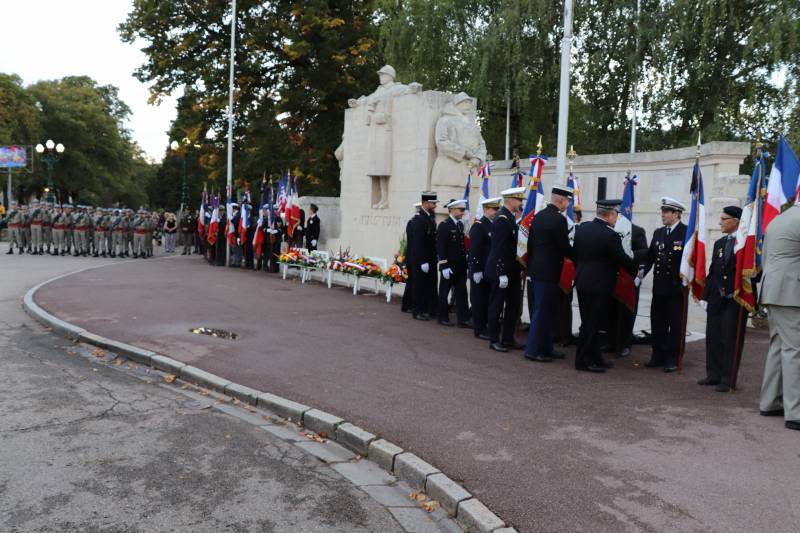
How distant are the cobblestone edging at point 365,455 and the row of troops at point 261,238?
11.3 m

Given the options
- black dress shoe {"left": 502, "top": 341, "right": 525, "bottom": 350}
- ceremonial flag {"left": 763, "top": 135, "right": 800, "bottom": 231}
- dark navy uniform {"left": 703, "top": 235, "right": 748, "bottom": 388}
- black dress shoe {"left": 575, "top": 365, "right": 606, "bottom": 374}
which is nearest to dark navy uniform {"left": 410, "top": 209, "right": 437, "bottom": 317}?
black dress shoe {"left": 502, "top": 341, "right": 525, "bottom": 350}

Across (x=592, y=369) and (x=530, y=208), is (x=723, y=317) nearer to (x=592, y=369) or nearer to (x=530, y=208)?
(x=592, y=369)

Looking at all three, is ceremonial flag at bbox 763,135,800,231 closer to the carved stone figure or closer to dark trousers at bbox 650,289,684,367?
dark trousers at bbox 650,289,684,367

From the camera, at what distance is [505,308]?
9.14 meters

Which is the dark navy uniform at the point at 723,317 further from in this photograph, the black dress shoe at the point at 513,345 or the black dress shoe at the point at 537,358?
the black dress shoe at the point at 513,345

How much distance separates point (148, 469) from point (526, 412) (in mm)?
3113

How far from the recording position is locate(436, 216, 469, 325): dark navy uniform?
10.7 m

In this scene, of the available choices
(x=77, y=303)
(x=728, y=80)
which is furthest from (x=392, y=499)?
(x=728, y=80)

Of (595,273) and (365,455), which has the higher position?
(595,273)

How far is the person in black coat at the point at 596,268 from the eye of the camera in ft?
25.6

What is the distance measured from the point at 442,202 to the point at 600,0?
12.7m

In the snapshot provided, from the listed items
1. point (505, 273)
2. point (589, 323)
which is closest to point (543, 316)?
point (589, 323)

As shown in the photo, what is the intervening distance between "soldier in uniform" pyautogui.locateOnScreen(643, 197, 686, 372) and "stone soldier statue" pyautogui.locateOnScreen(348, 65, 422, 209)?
8.32 m

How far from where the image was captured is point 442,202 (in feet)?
48.0
